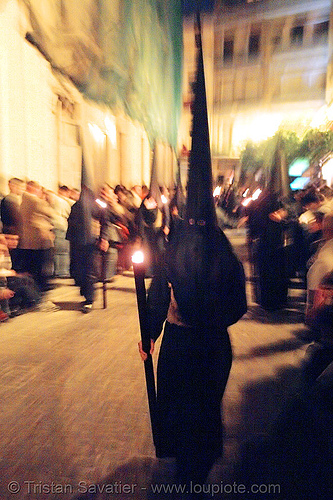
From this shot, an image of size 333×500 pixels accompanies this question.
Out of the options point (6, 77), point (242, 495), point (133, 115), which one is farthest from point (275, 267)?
point (133, 115)

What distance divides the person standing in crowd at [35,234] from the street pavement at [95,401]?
1054 mm

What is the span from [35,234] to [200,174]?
4768 mm

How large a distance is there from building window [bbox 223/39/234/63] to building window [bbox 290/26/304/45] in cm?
673

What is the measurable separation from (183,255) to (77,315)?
4.14 meters

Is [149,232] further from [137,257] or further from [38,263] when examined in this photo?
[137,257]

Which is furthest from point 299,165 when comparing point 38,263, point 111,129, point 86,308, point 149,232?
point 86,308

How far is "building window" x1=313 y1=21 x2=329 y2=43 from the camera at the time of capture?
37156 millimetres

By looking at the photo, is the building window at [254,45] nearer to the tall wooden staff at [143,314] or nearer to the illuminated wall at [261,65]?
the illuminated wall at [261,65]

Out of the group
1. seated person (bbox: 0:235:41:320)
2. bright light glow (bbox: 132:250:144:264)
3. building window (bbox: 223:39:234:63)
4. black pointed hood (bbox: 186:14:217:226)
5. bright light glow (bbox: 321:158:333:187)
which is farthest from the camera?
building window (bbox: 223:39:234:63)

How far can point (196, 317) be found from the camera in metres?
2.10

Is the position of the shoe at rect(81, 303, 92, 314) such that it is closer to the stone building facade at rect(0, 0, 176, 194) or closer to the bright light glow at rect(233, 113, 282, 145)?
the stone building facade at rect(0, 0, 176, 194)

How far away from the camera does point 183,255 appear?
6.68 feet

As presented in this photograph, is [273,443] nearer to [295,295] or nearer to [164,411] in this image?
[164,411]

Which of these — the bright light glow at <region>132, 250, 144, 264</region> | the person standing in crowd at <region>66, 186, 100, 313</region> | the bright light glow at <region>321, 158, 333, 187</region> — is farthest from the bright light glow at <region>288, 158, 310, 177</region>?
the bright light glow at <region>132, 250, 144, 264</region>
